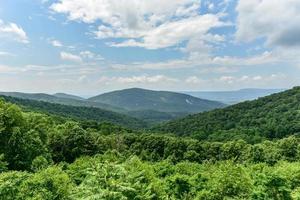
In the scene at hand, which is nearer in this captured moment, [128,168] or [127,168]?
[127,168]

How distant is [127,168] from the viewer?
136ft

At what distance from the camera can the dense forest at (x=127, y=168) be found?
28172 mm

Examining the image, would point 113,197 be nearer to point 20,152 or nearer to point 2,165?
point 2,165

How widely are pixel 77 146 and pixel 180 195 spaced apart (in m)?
49.2

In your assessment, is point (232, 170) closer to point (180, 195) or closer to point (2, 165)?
point (180, 195)

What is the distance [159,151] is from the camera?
132250mm

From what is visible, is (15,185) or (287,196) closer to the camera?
(15,185)

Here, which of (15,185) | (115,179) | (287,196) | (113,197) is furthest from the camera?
(287,196)

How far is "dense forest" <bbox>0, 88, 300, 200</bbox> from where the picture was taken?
2817cm

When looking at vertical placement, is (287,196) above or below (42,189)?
below

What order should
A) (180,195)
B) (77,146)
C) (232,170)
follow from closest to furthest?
(232,170), (180,195), (77,146)

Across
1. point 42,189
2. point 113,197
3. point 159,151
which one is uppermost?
point 113,197

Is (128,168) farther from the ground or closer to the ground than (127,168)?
closer to the ground

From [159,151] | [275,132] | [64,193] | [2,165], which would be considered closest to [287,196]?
[64,193]
